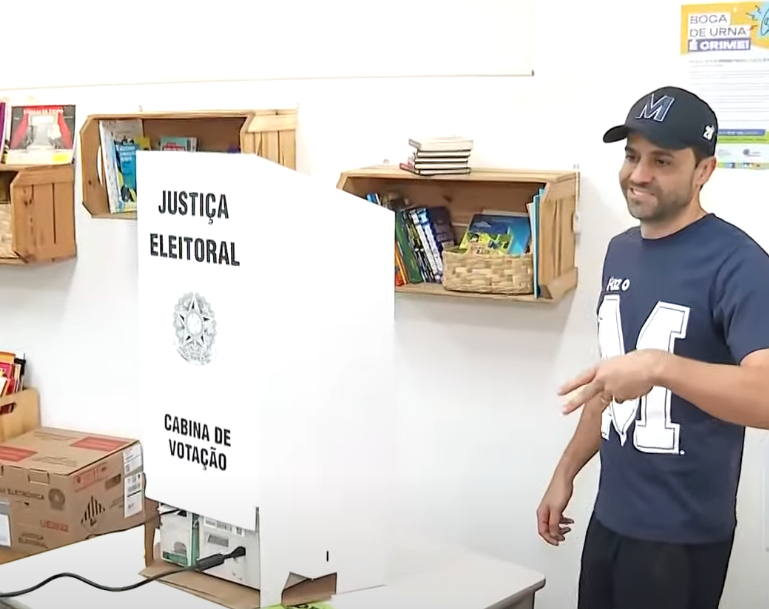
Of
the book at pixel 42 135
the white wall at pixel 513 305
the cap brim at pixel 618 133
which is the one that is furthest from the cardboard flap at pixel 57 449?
the cap brim at pixel 618 133

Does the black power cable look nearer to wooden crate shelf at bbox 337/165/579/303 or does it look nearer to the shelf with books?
wooden crate shelf at bbox 337/165/579/303

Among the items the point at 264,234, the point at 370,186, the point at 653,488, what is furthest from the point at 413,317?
the point at 264,234

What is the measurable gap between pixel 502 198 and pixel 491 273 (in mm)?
307

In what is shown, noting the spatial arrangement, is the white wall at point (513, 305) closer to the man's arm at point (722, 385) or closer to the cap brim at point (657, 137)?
the cap brim at point (657, 137)

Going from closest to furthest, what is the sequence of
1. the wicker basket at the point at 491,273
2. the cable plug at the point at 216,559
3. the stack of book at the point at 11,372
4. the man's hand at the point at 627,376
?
the man's hand at the point at 627,376
the cable plug at the point at 216,559
the wicker basket at the point at 491,273
the stack of book at the point at 11,372

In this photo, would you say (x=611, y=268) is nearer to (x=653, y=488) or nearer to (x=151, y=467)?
(x=653, y=488)

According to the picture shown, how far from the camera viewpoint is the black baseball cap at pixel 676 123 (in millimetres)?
1859

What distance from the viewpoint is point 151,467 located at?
1.78 metres

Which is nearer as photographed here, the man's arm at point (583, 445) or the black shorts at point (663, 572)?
the black shorts at point (663, 572)

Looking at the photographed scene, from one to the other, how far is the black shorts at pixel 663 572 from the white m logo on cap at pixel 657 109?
795 millimetres

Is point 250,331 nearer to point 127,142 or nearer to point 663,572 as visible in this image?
point 663,572

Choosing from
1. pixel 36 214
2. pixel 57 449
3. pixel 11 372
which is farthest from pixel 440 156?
pixel 11 372

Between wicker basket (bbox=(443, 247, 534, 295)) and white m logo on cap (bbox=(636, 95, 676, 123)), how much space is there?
26.3 inches

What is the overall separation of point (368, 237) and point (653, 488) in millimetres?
706
